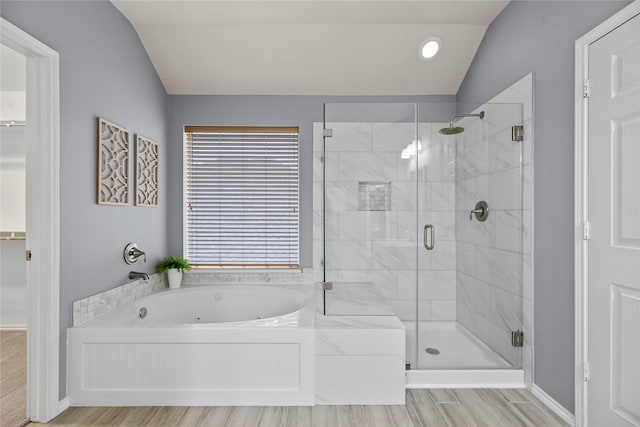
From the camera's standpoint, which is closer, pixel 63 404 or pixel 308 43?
pixel 63 404

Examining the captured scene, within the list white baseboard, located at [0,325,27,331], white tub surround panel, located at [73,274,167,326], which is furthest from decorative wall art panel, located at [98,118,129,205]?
white baseboard, located at [0,325,27,331]

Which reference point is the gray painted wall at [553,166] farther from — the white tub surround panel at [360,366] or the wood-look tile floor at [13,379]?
the wood-look tile floor at [13,379]

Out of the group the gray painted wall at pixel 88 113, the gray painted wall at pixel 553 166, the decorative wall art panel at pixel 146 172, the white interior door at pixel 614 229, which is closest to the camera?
the white interior door at pixel 614 229

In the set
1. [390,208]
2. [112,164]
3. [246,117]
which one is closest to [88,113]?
[112,164]

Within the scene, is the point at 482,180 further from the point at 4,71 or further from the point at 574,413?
the point at 4,71

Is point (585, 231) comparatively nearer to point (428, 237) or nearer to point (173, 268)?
point (428, 237)

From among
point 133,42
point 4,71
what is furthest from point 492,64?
point 4,71

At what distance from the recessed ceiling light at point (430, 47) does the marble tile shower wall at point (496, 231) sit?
2.44 feet

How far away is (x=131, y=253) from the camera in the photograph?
8.95 ft

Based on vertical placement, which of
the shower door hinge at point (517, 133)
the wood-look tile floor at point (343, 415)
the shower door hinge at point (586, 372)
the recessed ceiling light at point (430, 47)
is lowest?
the wood-look tile floor at point (343, 415)

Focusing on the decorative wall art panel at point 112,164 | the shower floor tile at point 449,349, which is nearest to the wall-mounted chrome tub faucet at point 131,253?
the decorative wall art panel at point 112,164

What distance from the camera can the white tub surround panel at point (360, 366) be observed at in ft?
7.05

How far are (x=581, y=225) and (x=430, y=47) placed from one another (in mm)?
1872

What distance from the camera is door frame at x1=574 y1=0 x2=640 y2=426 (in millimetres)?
1820
